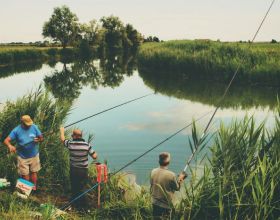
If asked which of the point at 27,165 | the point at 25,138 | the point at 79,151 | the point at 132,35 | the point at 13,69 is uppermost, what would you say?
the point at 132,35

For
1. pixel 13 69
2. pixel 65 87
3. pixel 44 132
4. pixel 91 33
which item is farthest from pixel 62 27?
pixel 44 132

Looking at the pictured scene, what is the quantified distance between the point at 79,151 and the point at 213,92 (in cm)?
1735

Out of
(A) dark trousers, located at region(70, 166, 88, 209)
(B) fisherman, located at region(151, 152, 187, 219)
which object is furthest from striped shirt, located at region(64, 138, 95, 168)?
(B) fisherman, located at region(151, 152, 187, 219)

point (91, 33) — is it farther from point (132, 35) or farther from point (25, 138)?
point (25, 138)

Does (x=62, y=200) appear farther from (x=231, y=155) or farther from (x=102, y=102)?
(x=102, y=102)

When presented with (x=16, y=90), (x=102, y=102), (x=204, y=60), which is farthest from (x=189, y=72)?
(x=16, y=90)

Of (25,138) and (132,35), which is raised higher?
(132,35)

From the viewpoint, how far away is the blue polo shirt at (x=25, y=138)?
23.5 feet

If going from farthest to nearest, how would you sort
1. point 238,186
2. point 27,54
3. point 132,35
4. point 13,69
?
point 132,35
point 27,54
point 13,69
point 238,186

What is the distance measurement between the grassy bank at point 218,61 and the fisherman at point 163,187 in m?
17.8

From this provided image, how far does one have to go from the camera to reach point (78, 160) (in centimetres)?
715

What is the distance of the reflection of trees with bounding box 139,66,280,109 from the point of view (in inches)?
802

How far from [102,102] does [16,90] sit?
777 cm

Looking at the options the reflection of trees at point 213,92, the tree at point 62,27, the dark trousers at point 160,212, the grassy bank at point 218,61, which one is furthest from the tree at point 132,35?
the dark trousers at point 160,212
